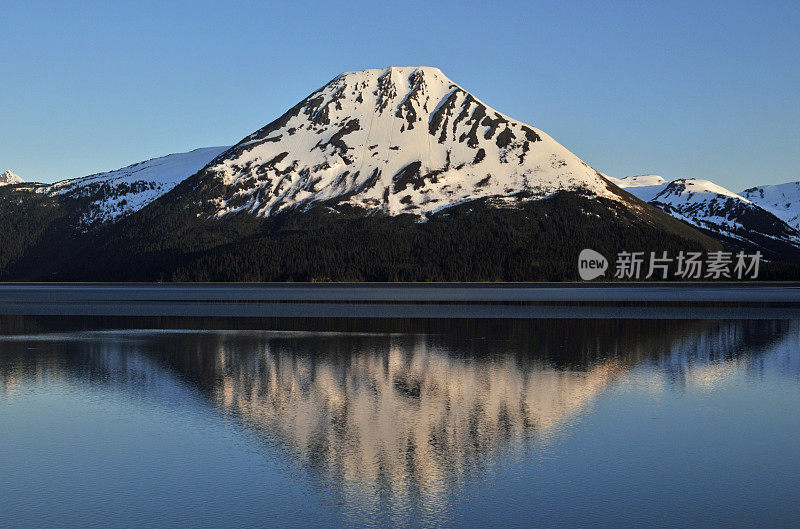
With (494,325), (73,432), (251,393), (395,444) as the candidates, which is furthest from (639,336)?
(73,432)

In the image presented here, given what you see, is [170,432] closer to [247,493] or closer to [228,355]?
[247,493]

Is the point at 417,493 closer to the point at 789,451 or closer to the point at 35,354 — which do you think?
the point at 789,451

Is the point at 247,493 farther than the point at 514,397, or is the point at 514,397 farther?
the point at 514,397

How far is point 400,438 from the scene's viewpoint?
84.5 ft

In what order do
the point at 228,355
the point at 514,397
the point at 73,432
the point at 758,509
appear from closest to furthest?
the point at 758,509
the point at 73,432
the point at 514,397
the point at 228,355

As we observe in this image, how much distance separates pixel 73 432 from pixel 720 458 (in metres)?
20.2

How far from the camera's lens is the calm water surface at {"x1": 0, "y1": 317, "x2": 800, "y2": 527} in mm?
18875

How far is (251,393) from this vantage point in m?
34.4

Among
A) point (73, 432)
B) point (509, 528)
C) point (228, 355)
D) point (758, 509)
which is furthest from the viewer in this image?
point (228, 355)

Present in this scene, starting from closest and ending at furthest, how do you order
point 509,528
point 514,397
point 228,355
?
point 509,528, point 514,397, point 228,355

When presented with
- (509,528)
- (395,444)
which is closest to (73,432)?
(395,444)

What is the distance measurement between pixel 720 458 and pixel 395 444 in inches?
372

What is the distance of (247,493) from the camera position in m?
20.0

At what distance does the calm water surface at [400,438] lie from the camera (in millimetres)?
18875
